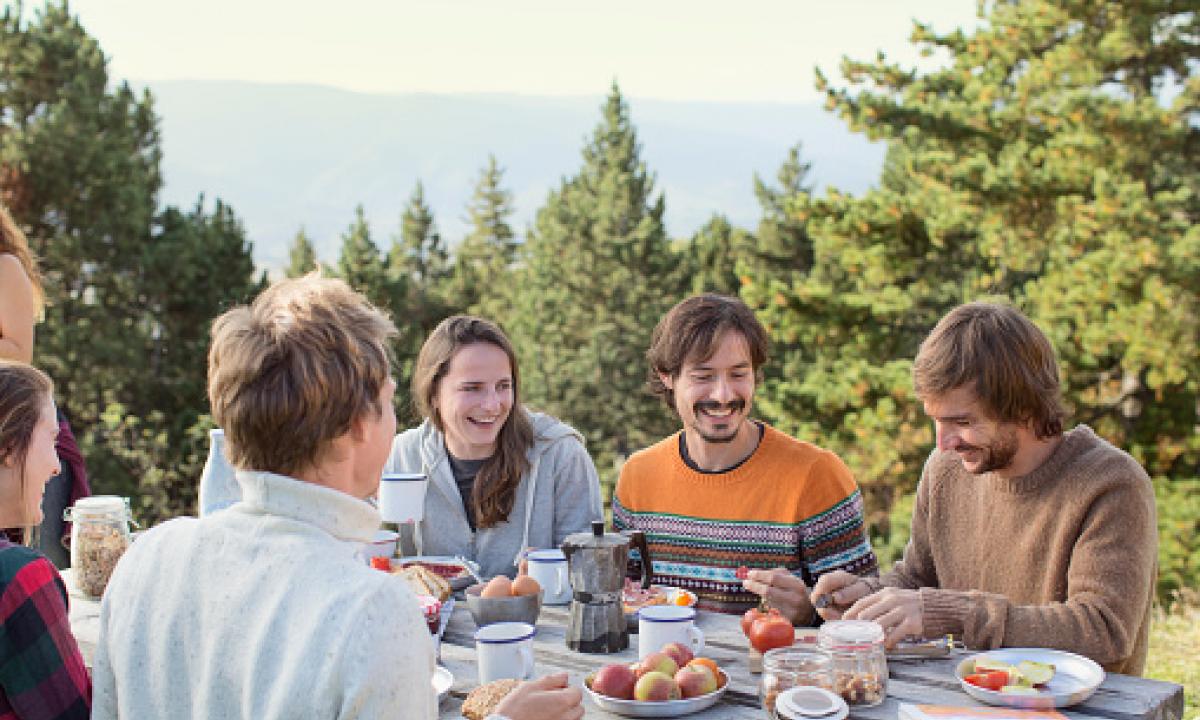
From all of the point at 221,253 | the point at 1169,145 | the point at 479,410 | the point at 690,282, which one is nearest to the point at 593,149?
the point at 690,282

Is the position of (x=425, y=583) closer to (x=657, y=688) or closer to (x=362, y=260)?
(x=657, y=688)

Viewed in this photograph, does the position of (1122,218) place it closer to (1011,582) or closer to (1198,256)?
(1198,256)

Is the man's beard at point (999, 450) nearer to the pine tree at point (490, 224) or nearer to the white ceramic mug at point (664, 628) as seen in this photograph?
the white ceramic mug at point (664, 628)

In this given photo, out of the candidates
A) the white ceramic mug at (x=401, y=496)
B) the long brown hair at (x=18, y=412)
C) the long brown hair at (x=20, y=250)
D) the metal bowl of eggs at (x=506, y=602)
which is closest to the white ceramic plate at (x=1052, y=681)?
the metal bowl of eggs at (x=506, y=602)

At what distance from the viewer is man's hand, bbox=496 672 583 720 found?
1.95 metres

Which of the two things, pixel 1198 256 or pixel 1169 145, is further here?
pixel 1169 145

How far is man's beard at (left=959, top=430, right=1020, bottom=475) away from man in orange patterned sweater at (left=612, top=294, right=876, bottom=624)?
56 cm

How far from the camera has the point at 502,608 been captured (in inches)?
109

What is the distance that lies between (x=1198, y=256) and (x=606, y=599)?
9135 millimetres

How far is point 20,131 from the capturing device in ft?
52.5

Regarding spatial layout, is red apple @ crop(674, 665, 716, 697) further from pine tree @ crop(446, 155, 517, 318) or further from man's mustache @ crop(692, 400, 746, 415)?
pine tree @ crop(446, 155, 517, 318)

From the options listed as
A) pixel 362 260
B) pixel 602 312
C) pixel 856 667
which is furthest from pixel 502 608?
pixel 602 312

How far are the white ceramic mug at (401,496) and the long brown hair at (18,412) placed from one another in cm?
99

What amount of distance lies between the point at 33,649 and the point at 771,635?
Result: 155 cm
